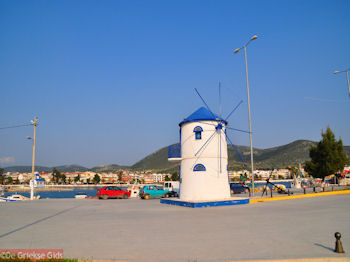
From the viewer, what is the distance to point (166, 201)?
77.9ft

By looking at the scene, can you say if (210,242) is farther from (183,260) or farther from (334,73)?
(334,73)

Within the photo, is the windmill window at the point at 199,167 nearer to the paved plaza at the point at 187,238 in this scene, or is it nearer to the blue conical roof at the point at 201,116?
the blue conical roof at the point at 201,116

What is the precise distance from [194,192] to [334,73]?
21.0 metres

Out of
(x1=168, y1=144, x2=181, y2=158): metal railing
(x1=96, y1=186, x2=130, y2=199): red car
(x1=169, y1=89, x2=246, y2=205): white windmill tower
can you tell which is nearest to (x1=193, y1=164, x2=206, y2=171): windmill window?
(x1=169, y1=89, x2=246, y2=205): white windmill tower

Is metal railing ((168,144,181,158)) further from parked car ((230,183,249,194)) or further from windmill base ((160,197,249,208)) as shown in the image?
parked car ((230,183,249,194))

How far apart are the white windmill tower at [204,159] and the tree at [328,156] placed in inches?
1109

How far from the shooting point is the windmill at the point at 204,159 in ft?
73.2

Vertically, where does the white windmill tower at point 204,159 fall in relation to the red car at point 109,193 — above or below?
above

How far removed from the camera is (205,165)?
22453 millimetres

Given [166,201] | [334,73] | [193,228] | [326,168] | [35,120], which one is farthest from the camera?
[326,168]

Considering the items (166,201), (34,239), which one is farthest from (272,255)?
(166,201)

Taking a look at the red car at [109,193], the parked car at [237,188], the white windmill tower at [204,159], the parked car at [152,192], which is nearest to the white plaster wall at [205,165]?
the white windmill tower at [204,159]

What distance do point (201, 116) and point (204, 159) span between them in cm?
375

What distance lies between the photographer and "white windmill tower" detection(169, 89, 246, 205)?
22.3 metres
